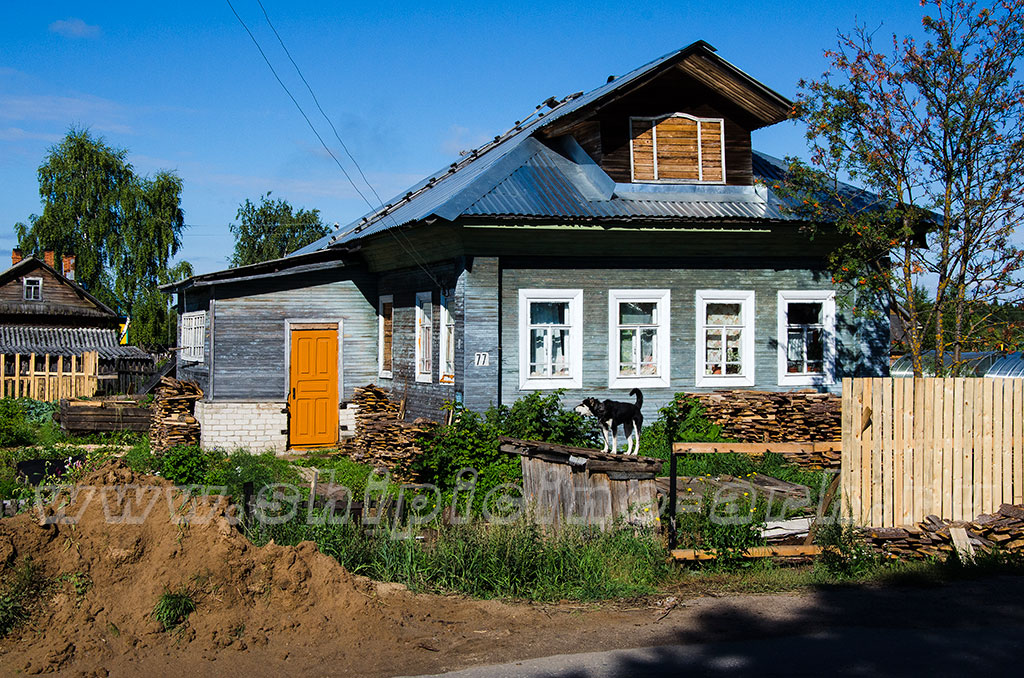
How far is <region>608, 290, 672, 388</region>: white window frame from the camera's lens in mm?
15672

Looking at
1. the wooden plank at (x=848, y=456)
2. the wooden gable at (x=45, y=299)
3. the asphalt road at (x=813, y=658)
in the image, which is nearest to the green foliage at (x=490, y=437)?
the wooden plank at (x=848, y=456)

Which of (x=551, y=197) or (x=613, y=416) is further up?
(x=551, y=197)

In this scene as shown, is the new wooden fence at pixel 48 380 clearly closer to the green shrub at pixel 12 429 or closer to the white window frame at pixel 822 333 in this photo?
the green shrub at pixel 12 429

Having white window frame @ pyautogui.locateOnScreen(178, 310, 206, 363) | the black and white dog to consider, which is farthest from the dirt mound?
white window frame @ pyautogui.locateOnScreen(178, 310, 206, 363)

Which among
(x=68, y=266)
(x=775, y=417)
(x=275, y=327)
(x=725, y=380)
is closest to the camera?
(x=775, y=417)

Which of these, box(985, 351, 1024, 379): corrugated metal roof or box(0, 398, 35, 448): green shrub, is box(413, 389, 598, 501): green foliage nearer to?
box(0, 398, 35, 448): green shrub

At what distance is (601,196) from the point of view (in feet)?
52.1

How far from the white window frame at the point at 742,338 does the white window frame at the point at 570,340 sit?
2.17 m

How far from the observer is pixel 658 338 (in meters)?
16.0

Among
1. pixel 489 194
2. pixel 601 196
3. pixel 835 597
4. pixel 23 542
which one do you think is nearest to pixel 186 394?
pixel 489 194

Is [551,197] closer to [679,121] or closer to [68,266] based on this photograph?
[679,121]

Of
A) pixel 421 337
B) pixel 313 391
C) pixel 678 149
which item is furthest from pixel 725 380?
pixel 313 391

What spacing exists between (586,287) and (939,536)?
769 cm

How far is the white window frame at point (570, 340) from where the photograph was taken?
15203mm
